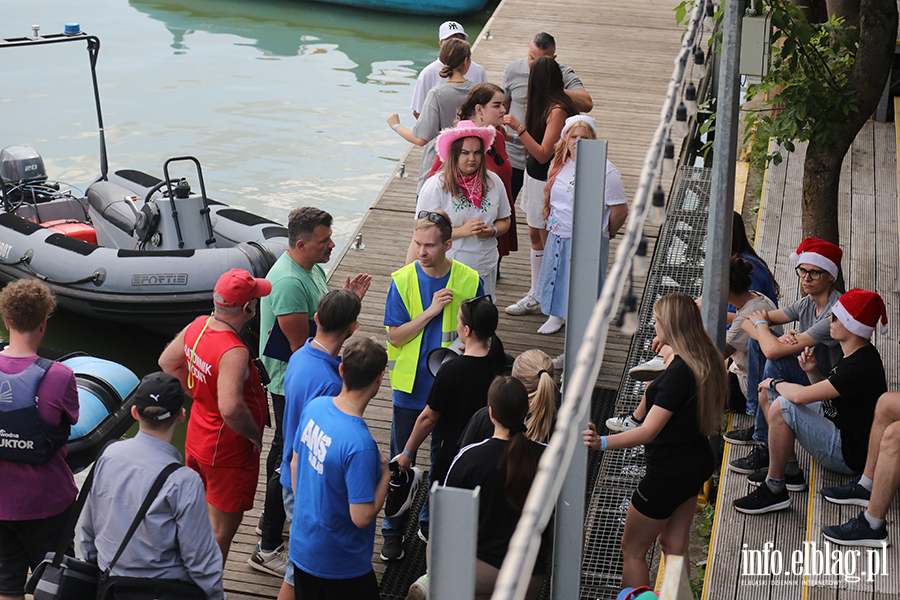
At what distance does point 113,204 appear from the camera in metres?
8.97

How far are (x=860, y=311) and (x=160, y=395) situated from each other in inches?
110

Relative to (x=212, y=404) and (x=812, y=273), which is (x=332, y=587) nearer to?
(x=212, y=404)

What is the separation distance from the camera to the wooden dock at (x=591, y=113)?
217 inches

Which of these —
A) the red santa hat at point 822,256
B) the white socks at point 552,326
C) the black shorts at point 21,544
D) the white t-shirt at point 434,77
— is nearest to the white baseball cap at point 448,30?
the white t-shirt at point 434,77

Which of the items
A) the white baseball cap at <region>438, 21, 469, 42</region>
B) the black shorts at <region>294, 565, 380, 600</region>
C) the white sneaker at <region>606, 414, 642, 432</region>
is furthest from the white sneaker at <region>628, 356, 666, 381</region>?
the white baseball cap at <region>438, 21, 469, 42</region>

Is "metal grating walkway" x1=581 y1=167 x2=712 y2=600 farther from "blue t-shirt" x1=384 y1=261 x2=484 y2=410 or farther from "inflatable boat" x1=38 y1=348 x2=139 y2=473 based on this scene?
"inflatable boat" x1=38 y1=348 x2=139 y2=473

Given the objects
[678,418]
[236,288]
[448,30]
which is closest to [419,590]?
[678,418]

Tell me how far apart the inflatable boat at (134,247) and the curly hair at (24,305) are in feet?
11.9

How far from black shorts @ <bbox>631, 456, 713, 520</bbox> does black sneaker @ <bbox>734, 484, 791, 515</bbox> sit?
61 centimetres

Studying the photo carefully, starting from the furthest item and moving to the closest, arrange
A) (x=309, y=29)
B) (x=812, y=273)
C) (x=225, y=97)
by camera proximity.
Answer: (x=309, y=29) < (x=225, y=97) < (x=812, y=273)

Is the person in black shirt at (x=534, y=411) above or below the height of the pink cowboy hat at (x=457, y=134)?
below

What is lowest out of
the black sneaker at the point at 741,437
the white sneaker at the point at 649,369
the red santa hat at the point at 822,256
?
the black sneaker at the point at 741,437

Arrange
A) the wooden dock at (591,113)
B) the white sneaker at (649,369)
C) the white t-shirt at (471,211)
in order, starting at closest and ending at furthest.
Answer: the white sneaker at (649,369), the white t-shirt at (471,211), the wooden dock at (591,113)

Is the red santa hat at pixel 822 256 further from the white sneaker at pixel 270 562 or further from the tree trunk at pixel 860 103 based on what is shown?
the white sneaker at pixel 270 562
